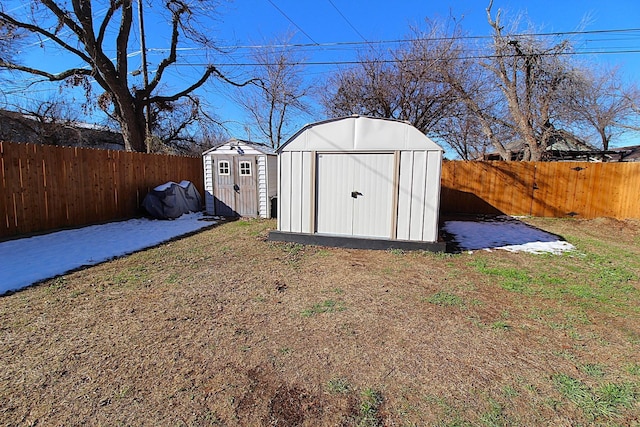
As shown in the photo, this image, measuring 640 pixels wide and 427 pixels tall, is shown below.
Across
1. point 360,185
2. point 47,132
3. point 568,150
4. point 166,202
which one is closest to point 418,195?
point 360,185

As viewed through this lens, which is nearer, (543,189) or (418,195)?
(418,195)

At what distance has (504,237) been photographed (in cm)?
719

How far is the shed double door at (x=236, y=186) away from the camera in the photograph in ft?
30.9

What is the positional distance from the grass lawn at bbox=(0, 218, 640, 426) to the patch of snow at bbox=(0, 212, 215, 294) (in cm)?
45

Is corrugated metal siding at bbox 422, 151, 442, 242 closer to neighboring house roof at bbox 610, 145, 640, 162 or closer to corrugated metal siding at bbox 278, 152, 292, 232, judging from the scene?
corrugated metal siding at bbox 278, 152, 292, 232

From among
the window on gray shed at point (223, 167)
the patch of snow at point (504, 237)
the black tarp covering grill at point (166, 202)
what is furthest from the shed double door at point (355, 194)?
the black tarp covering grill at point (166, 202)

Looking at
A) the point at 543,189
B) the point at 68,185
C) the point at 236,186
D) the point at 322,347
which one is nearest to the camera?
the point at 322,347

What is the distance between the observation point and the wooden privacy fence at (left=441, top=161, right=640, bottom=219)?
30.3 ft

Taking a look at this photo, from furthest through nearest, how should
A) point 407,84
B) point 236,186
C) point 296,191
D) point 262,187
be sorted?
point 407,84, point 236,186, point 262,187, point 296,191

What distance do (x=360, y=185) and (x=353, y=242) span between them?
3.43 ft

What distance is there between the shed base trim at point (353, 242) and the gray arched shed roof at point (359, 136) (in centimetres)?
161

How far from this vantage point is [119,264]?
4.80 meters

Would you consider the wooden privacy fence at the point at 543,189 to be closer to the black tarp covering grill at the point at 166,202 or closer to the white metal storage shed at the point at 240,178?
the white metal storage shed at the point at 240,178

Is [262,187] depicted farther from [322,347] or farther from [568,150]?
[568,150]
